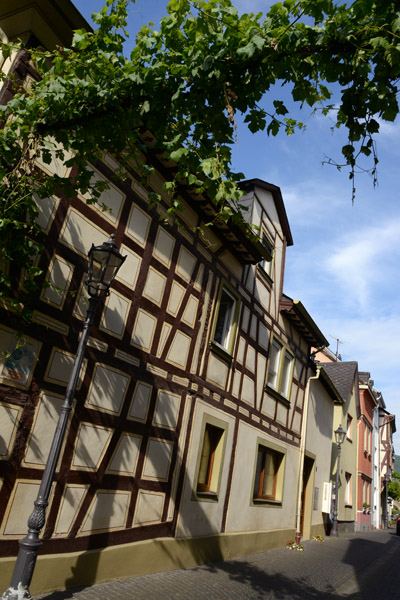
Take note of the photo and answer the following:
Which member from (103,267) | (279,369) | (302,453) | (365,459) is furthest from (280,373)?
(365,459)

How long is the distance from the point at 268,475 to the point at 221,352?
4404mm

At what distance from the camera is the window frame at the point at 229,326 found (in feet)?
27.5

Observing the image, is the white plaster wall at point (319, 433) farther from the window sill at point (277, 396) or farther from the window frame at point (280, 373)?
the window sill at point (277, 396)

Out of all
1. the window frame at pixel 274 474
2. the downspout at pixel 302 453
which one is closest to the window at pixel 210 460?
the window frame at pixel 274 474

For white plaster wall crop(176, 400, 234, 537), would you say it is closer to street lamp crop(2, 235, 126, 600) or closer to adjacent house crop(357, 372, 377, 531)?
street lamp crop(2, 235, 126, 600)

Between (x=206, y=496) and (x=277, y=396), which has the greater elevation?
(x=277, y=396)

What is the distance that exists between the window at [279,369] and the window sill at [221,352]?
8.14 feet

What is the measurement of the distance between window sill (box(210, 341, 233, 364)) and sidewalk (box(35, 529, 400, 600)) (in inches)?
138

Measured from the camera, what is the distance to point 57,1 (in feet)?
18.4

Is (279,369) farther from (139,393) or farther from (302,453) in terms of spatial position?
(139,393)

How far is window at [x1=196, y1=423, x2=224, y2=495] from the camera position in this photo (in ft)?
26.5

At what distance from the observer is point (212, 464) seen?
332 inches

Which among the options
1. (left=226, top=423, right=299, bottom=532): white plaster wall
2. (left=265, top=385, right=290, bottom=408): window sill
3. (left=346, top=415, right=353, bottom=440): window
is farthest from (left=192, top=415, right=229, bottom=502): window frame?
(left=346, top=415, right=353, bottom=440): window

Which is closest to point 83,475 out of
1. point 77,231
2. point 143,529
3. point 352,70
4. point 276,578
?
point 143,529
